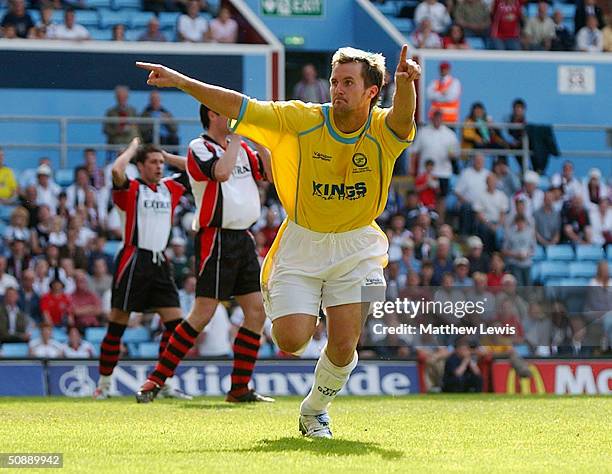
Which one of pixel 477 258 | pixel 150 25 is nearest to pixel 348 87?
pixel 477 258

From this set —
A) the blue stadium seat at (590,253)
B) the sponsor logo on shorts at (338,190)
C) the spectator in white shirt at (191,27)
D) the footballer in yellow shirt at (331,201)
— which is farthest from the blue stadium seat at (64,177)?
the sponsor logo on shorts at (338,190)

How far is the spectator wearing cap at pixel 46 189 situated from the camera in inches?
784

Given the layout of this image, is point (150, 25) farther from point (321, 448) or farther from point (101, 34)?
point (321, 448)

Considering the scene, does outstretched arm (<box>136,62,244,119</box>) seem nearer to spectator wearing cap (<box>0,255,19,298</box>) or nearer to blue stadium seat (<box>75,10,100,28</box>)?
spectator wearing cap (<box>0,255,19,298</box>)

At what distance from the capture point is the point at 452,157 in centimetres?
2223

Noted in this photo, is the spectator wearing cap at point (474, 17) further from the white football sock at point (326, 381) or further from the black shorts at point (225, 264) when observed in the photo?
the white football sock at point (326, 381)

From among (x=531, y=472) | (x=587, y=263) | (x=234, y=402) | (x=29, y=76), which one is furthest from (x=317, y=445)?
(x=29, y=76)

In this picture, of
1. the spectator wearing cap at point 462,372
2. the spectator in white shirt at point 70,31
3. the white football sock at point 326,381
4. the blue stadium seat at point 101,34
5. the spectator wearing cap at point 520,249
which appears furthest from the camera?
the blue stadium seat at point 101,34

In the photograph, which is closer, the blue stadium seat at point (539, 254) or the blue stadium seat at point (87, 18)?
the blue stadium seat at point (539, 254)

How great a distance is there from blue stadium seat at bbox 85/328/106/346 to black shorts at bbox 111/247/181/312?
4.54 meters

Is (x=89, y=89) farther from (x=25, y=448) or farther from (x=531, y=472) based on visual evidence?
(x=531, y=472)

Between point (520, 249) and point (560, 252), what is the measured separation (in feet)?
3.01

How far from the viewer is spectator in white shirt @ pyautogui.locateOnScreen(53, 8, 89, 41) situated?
22.8 m

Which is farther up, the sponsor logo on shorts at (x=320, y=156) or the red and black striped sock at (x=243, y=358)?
the sponsor logo on shorts at (x=320, y=156)
